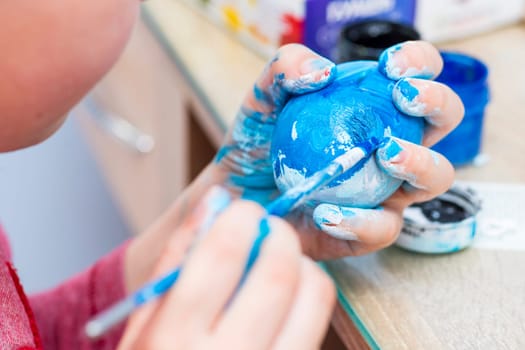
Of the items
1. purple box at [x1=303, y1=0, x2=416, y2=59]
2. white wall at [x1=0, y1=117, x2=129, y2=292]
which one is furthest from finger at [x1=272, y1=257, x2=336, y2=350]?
white wall at [x1=0, y1=117, x2=129, y2=292]

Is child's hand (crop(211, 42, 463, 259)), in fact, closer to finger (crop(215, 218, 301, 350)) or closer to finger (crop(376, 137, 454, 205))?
finger (crop(376, 137, 454, 205))

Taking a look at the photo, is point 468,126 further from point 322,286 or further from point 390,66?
point 322,286

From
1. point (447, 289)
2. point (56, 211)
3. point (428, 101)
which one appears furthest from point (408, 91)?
point (56, 211)

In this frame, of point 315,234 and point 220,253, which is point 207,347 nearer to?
point 220,253

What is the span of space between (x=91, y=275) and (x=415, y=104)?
0.39 metres

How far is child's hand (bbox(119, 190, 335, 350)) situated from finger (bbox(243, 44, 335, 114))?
0.52 ft

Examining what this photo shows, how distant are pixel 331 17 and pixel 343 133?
1.08 ft

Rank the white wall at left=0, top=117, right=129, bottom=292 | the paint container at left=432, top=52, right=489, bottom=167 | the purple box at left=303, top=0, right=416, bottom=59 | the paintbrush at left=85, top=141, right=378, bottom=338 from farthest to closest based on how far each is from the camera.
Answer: the white wall at left=0, top=117, right=129, bottom=292, the purple box at left=303, top=0, right=416, bottom=59, the paint container at left=432, top=52, right=489, bottom=167, the paintbrush at left=85, top=141, right=378, bottom=338

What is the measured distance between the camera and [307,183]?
403 millimetres

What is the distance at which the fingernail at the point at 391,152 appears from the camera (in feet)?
1.48

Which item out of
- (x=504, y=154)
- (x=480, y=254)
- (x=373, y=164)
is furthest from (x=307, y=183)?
(x=504, y=154)

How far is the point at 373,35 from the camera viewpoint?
0.69 m

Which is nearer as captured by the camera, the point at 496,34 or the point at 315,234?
the point at 315,234

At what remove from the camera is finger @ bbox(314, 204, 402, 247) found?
1.54 ft
